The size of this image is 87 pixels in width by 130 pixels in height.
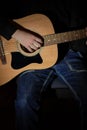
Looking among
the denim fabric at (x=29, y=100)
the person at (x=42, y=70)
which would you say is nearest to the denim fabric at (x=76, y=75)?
the person at (x=42, y=70)

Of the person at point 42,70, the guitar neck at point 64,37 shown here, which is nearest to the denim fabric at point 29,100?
the person at point 42,70

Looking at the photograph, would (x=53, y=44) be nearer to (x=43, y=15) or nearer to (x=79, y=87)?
(x=43, y=15)

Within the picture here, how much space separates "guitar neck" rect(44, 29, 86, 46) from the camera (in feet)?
4.78

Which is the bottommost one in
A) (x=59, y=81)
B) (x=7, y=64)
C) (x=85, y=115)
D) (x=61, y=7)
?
(x=85, y=115)

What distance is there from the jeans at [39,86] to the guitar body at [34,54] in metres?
0.05

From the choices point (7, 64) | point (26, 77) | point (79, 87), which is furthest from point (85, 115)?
point (7, 64)

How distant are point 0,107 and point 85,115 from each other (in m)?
0.76

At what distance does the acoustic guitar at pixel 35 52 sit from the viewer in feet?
4.86

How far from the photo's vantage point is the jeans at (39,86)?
4.62 feet

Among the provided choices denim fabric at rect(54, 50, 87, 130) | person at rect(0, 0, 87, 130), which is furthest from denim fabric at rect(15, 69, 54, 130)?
denim fabric at rect(54, 50, 87, 130)

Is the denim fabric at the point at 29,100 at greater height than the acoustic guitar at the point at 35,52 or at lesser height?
lesser

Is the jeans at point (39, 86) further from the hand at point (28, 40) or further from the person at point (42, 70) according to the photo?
the hand at point (28, 40)

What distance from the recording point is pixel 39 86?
1.47 metres

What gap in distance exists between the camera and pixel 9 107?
1975mm
